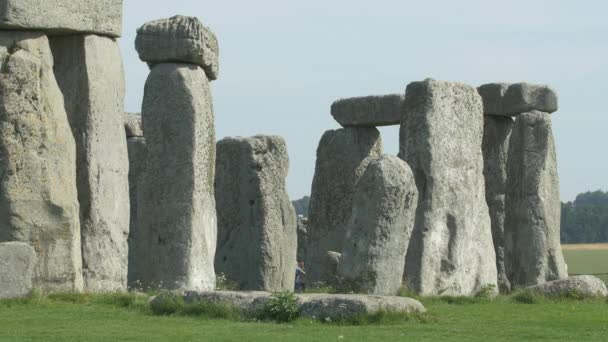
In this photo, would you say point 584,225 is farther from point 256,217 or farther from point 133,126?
point 256,217

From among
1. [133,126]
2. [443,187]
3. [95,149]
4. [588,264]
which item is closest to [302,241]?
[133,126]

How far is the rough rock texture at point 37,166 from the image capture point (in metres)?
19.1

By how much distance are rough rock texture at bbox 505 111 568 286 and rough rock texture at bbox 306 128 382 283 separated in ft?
9.24

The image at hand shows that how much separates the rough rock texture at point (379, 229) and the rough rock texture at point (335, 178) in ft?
28.1

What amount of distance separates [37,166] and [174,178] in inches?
98.6

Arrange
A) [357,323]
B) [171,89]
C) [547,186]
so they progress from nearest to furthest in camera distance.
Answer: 1. [357,323]
2. [171,89]
3. [547,186]

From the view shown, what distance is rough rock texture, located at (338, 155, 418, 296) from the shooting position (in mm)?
21344

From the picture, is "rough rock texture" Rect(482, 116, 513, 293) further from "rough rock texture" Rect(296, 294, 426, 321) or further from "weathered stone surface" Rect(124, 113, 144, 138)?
"rough rock texture" Rect(296, 294, 426, 321)

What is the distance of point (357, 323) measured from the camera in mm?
17500

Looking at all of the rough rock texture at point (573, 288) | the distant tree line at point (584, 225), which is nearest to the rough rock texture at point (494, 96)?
the rough rock texture at point (573, 288)

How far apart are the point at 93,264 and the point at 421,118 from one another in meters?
6.13

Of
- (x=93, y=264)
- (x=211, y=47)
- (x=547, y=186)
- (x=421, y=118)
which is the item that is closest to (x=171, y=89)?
(x=211, y=47)

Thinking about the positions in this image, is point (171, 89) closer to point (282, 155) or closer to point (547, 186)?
point (282, 155)

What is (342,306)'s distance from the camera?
57.6 feet
